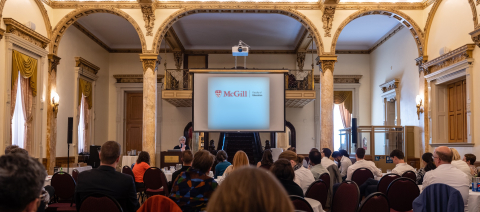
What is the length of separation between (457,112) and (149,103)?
27.5ft

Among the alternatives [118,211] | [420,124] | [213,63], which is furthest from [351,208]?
[213,63]

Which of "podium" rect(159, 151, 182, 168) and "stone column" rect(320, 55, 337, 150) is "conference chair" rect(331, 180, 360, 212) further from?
"stone column" rect(320, 55, 337, 150)

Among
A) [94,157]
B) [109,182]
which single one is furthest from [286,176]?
[94,157]

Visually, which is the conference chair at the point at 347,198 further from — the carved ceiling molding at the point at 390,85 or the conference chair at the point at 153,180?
the carved ceiling molding at the point at 390,85

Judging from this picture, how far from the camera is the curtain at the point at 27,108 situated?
10047 millimetres

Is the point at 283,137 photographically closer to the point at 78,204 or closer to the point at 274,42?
the point at 274,42

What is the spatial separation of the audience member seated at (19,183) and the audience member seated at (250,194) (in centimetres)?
88

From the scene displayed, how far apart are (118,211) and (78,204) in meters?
0.55

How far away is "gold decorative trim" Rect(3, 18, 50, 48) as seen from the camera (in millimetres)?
8906

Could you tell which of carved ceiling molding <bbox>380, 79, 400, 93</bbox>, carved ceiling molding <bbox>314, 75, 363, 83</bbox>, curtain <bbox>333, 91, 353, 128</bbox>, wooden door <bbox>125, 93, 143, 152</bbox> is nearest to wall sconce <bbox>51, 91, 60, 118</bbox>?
wooden door <bbox>125, 93, 143, 152</bbox>

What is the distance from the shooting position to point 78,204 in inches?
137

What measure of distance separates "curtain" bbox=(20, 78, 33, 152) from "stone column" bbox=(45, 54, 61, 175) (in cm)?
64

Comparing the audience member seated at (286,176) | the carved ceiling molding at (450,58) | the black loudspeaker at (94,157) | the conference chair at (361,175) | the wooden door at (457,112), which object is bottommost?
the black loudspeaker at (94,157)

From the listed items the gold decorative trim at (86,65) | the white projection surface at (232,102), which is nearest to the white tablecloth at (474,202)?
the white projection surface at (232,102)
